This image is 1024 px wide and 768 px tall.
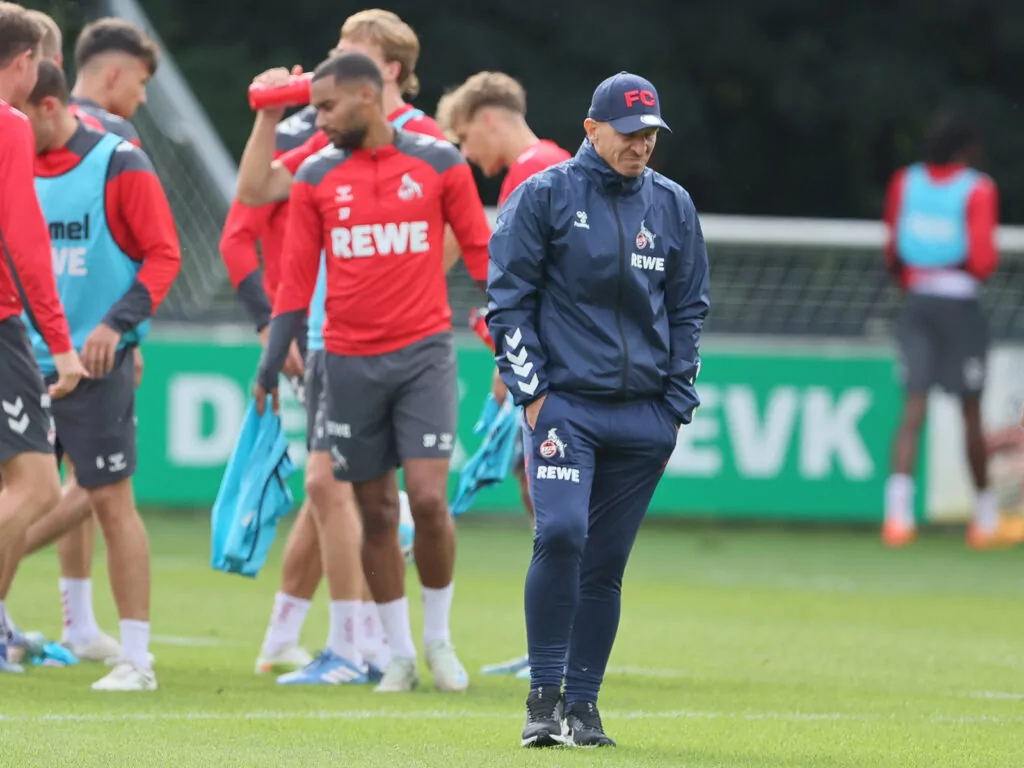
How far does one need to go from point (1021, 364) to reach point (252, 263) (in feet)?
30.1

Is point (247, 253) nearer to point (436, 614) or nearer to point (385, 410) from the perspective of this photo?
point (385, 410)

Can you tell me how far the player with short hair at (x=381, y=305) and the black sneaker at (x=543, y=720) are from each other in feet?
5.42

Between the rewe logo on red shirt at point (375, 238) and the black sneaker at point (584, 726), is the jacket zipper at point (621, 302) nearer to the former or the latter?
the black sneaker at point (584, 726)

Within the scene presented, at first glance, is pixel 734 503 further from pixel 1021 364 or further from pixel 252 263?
pixel 252 263

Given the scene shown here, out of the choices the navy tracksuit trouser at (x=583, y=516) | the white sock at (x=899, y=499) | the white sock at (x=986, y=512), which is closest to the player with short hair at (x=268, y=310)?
the navy tracksuit trouser at (x=583, y=516)

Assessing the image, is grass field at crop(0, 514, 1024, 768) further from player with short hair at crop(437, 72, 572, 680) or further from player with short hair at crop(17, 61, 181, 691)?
player with short hair at crop(437, 72, 572, 680)

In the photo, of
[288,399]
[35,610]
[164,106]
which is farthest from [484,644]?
[164,106]

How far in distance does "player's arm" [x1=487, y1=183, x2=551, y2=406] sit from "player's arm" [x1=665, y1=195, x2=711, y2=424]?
0.42 meters

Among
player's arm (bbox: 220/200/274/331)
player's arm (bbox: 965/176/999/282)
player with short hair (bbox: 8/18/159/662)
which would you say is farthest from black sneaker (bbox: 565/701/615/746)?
player's arm (bbox: 965/176/999/282)

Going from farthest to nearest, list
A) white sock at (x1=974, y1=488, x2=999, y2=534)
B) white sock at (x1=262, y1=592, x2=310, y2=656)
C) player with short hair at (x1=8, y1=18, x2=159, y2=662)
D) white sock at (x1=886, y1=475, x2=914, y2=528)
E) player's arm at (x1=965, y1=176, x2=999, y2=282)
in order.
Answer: white sock at (x1=974, y1=488, x2=999, y2=534), player's arm at (x1=965, y1=176, x2=999, y2=282), white sock at (x1=886, y1=475, x2=914, y2=528), player with short hair at (x1=8, y1=18, x2=159, y2=662), white sock at (x1=262, y1=592, x2=310, y2=656)

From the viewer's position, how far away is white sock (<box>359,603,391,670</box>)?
30.3ft

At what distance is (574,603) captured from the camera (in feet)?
23.0

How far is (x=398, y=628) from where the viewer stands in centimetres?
862

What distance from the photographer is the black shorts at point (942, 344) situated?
53.1 feet
